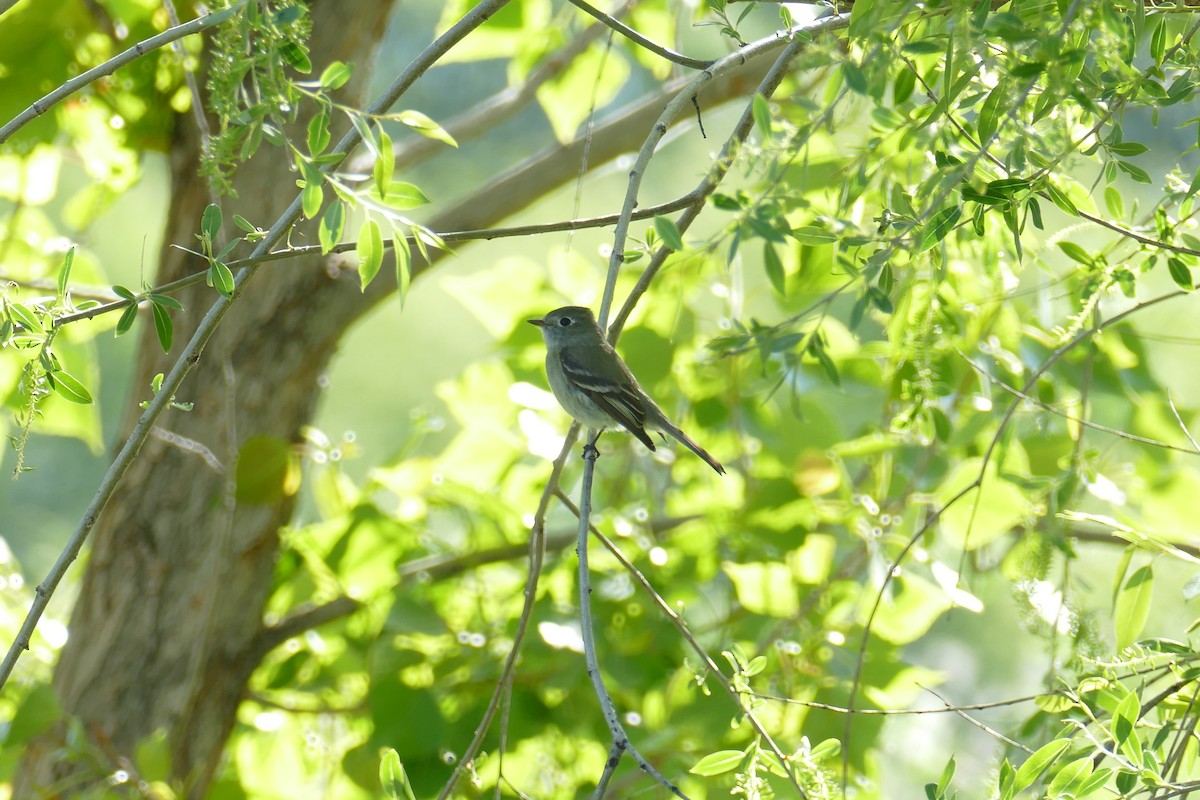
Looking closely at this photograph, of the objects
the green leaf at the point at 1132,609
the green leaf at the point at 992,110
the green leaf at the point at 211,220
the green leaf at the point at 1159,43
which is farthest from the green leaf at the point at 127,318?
the green leaf at the point at 1132,609

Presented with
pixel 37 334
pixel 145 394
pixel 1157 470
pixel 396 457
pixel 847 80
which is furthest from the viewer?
pixel 396 457

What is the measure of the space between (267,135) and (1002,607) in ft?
12.5

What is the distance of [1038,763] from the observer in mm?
1135

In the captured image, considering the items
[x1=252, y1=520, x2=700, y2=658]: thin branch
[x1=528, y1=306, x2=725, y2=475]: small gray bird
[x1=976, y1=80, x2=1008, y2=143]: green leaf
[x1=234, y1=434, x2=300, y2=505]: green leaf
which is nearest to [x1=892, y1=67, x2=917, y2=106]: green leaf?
[x1=976, y1=80, x2=1008, y2=143]: green leaf

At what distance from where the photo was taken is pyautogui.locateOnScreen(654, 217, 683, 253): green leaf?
1133mm

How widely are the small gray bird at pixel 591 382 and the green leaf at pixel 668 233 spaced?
3.60 feet

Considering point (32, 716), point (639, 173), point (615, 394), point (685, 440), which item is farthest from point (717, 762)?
point (32, 716)

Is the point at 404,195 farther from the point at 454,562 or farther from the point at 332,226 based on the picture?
the point at 454,562

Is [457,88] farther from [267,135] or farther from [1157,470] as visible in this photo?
[267,135]

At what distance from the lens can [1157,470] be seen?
2188 mm

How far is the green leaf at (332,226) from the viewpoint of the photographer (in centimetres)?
101

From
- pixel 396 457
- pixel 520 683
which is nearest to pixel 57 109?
pixel 396 457

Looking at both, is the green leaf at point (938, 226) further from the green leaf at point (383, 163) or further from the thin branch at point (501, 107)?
the thin branch at point (501, 107)

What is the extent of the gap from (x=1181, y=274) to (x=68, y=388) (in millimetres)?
1357
